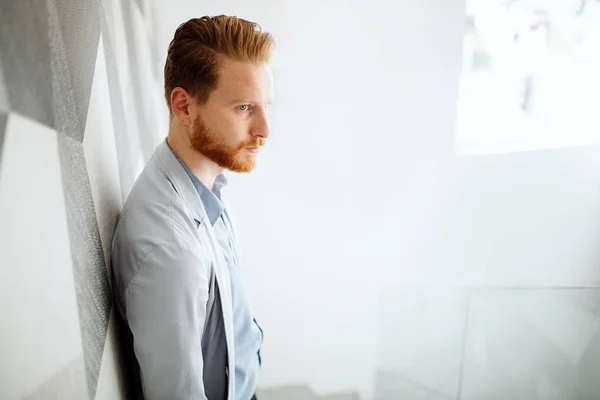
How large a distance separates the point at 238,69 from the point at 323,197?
0.94 m

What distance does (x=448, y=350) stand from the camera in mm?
2029

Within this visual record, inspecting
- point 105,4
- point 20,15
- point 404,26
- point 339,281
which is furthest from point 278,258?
point 20,15

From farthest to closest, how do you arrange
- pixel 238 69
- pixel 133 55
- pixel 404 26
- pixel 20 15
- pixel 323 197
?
Result: pixel 323 197 → pixel 404 26 → pixel 133 55 → pixel 238 69 → pixel 20 15

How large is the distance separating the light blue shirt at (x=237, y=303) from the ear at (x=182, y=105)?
0.37ft

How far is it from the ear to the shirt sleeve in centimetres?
26

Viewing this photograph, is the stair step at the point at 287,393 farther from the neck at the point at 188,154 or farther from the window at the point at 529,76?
the neck at the point at 188,154

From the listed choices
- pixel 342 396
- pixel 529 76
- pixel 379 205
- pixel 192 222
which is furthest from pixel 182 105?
pixel 342 396

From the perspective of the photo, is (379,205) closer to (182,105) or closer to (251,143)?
(251,143)

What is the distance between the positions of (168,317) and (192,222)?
0.17 m

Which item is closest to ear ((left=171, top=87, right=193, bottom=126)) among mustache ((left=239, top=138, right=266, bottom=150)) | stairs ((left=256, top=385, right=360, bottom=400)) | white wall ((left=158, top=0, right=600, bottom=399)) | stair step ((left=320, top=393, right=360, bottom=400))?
mustache ((left=239, top=138, right=266, bottom=150))

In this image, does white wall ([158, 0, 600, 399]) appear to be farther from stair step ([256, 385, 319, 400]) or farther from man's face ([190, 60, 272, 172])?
Result: man's face ([190, 60, 272, 172])

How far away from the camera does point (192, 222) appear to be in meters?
0.84

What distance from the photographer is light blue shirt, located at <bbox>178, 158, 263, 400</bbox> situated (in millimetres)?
968

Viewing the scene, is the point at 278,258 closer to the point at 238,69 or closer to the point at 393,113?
the point at 393,113
